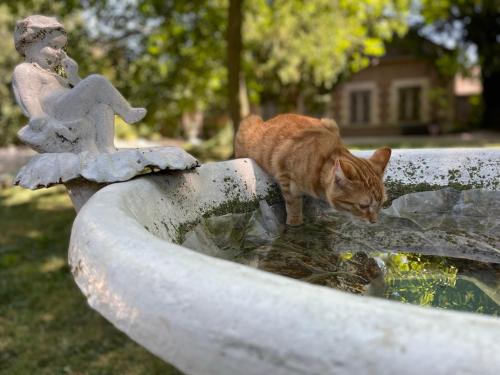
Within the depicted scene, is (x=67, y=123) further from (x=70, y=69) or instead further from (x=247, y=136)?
(x=247, y=136)

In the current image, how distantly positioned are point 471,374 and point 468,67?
19803 millimetres

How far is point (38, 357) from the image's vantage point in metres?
3.20

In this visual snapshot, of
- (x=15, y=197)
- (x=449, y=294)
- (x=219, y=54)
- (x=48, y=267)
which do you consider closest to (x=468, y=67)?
(x=219, y=54)

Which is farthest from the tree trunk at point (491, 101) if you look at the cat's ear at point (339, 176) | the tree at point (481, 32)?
the cat's ear at point (339, 176)

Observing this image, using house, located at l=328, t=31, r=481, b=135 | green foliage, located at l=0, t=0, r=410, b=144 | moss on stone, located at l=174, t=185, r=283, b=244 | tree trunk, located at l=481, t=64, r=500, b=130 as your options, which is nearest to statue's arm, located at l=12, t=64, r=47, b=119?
moss on stone, located at l=174, t=185, r=283, b=244

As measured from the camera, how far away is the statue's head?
1861mm

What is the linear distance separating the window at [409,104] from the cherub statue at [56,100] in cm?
2291

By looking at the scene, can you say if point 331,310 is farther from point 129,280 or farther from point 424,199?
point 424,199

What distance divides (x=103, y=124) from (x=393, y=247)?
51.9 inches

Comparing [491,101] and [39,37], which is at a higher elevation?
[39,37]

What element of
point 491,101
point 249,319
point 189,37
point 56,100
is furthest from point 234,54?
point 491,101

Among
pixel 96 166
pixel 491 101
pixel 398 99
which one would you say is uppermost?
pixel 96 166

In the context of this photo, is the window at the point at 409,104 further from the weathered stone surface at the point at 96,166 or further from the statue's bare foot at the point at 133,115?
the weathered stone surface at the point at 96,166

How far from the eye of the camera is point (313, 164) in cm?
244
